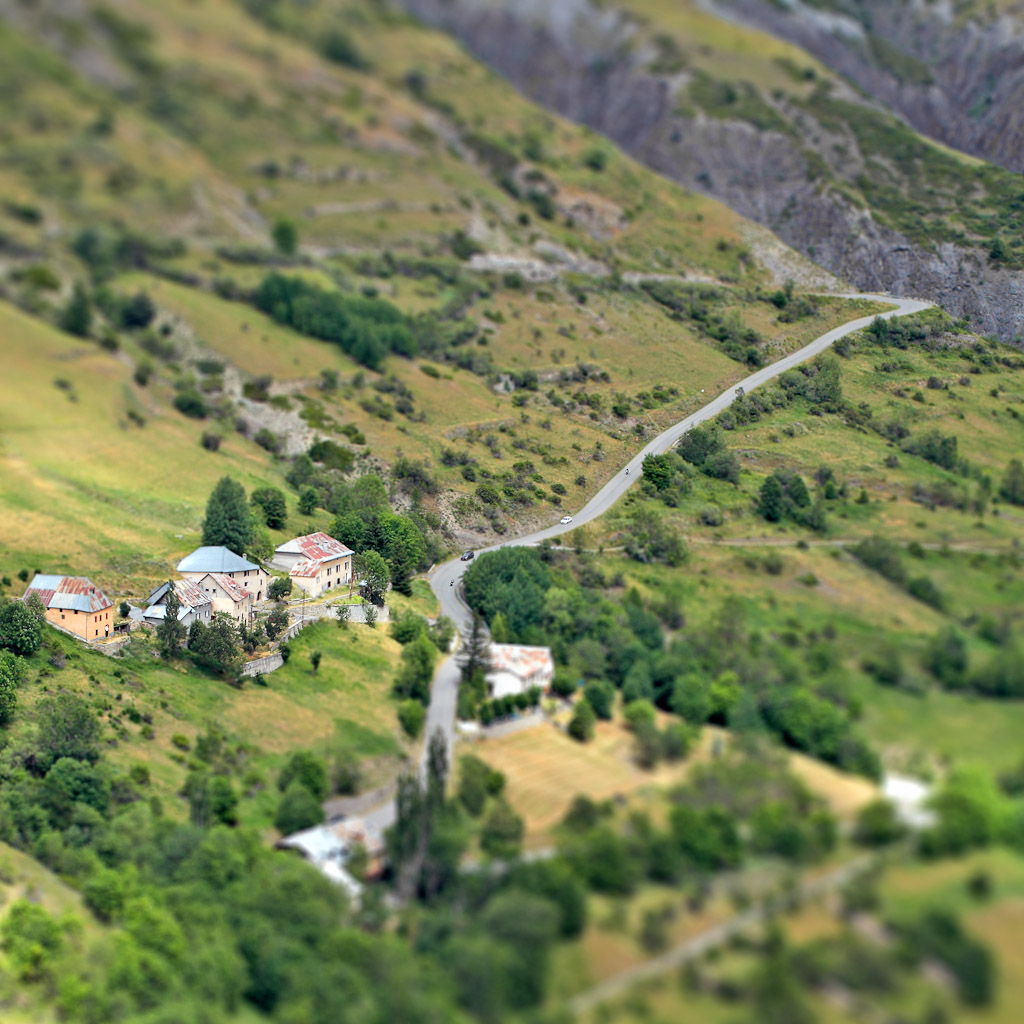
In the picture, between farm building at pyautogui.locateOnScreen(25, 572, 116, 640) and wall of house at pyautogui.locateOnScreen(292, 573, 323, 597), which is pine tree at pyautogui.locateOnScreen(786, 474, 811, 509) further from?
farm building at pyautogui.locateOnScreen(25, 572, 116, 640)

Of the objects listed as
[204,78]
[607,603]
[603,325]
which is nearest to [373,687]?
[607,603]

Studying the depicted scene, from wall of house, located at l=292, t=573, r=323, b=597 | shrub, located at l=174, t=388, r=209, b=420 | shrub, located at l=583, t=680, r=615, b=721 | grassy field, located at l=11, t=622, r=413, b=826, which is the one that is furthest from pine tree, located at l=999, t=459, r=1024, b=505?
shrub, located at l=174, t=388, r=209, b=420

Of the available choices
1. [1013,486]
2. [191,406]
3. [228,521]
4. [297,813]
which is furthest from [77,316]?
[1013,486]

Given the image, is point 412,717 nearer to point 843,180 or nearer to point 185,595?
point 185,595

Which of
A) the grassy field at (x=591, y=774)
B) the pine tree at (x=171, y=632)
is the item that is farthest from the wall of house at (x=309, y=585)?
the grassy field at (x=591, y=774)

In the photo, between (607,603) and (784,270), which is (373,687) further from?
(784,270)

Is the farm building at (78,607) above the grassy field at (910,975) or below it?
below

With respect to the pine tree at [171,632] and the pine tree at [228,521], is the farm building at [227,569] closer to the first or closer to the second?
the pine tree at [228,521]
